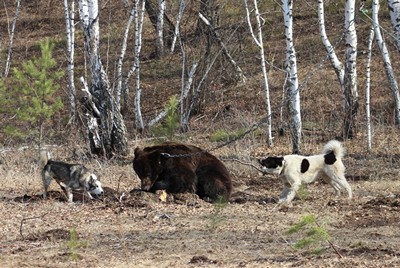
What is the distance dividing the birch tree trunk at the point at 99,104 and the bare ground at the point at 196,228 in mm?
4463

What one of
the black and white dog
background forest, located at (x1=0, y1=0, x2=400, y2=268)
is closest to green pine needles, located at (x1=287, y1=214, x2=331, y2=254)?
background forest, located at (x1=0, y1=0, x2=400, y2=268)

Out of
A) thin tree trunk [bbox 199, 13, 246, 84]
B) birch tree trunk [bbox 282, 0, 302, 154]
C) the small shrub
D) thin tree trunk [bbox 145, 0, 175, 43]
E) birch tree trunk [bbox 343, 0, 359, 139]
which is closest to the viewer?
the small shrub

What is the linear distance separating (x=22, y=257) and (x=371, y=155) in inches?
488

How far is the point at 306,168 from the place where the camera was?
14367 mm

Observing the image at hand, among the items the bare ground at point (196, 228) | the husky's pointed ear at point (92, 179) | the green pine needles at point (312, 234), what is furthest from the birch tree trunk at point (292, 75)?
the green pine needles at point (312, 234)

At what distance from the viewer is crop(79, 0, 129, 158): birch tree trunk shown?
2086 centimetres

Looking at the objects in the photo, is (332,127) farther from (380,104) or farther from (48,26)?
(48,26)

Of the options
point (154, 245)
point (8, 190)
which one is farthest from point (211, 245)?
point (8, 190)

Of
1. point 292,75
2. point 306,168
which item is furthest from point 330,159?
point 292,75

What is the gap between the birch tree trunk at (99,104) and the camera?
20.9m

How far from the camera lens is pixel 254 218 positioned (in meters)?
12.2

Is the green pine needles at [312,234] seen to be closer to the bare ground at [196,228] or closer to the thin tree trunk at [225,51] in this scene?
the bare ground at [196,228]

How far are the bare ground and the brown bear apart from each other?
0.71 feet

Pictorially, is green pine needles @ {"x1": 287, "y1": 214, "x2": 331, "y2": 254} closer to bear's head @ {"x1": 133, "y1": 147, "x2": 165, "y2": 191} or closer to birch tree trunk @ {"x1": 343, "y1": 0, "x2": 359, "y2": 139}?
bear's head @ {"x1": 133, "y1": 147, "x2": 165, "y2": 191}
